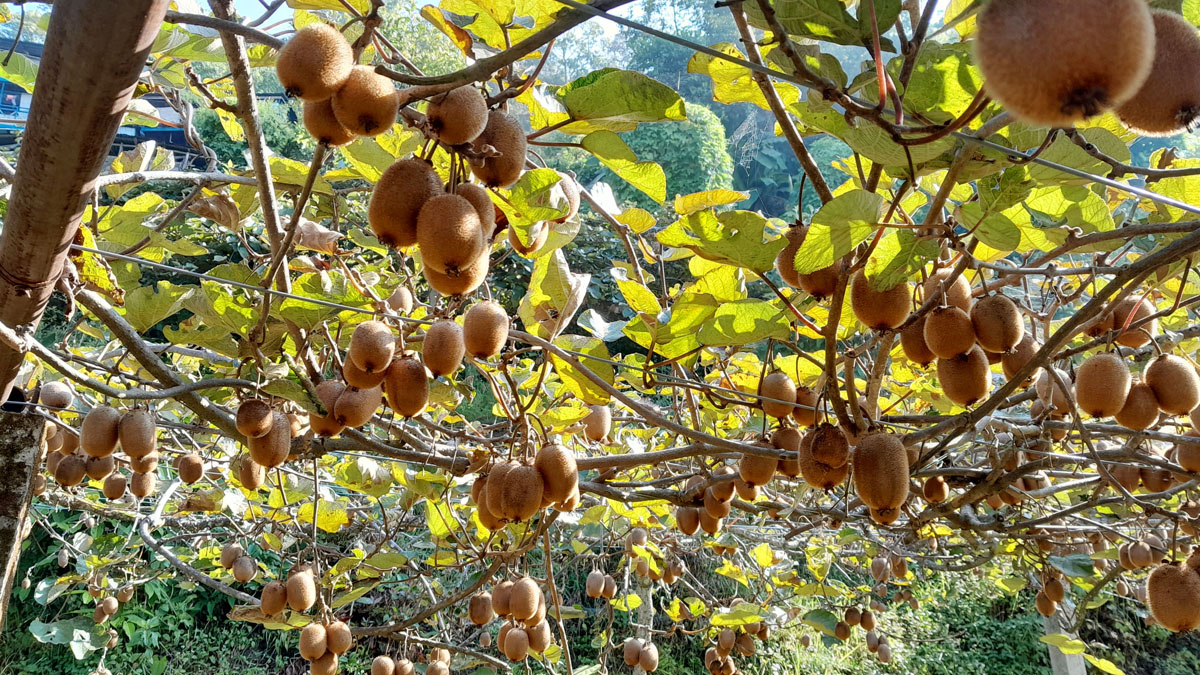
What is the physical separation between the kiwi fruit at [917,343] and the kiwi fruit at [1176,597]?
0.74 m

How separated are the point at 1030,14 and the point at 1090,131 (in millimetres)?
594

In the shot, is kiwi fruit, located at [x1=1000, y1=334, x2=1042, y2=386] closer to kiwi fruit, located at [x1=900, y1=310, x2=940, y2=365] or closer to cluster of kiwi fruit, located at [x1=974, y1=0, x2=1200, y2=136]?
kiwi fruit, located at [x1=900, y1=310, x2=940, y2=365]

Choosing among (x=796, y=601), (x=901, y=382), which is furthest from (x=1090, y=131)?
(x=796, y=601)

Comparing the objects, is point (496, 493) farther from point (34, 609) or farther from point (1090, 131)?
point (34, 609)

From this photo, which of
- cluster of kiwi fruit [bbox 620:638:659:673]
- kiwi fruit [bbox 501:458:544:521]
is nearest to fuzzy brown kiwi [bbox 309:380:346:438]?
kiwi fruit [bbox 501:458:544:521]

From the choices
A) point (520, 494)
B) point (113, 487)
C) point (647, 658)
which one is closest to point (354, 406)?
point (520, 494)

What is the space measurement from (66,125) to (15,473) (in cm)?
61

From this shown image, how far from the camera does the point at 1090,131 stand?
2.55 feet

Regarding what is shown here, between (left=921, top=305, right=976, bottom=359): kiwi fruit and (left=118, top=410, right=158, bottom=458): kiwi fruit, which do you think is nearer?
(left=921, top=305, right=976, bottom=359): kiwi fruit

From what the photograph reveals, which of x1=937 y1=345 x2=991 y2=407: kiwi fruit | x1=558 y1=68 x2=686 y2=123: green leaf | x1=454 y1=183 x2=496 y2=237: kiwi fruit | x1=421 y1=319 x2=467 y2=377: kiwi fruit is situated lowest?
x1=421 y1=319 x2=467 y2=377: kiwi fruit

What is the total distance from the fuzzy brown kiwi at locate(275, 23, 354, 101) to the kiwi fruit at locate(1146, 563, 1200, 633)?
4.83 ft

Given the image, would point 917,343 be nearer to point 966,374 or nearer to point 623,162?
point 966,374

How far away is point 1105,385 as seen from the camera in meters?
1.07

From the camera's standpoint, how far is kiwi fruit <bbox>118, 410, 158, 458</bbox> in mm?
1392
